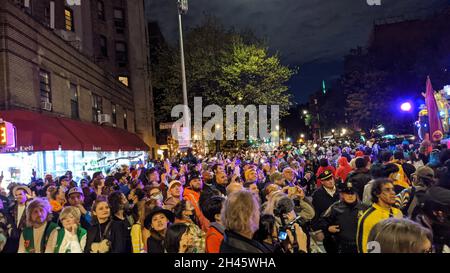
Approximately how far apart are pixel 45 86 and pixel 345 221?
13.0 metres

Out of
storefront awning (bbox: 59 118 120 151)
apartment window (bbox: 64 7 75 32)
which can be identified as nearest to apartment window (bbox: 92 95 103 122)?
storefront awning (bbox: 59 118 120 151)

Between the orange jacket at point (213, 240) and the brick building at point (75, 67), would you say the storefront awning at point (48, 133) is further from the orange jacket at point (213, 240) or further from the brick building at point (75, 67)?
the orange jacket at point (213, 240)

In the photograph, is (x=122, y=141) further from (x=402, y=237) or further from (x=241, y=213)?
(x=402, y=237)

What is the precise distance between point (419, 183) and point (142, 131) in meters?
29.4

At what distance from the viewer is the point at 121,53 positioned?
35000mm

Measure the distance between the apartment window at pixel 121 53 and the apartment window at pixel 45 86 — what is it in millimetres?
20622

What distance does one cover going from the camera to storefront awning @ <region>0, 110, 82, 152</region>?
1089 cm

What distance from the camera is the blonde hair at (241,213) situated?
344 centimetres

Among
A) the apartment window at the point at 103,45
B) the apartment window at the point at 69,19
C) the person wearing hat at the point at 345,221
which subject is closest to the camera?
the person wearing hat at the point at 345,221

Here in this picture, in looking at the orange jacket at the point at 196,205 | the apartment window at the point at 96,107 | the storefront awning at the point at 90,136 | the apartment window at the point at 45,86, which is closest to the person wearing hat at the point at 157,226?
the orange jacket at the point at 196,205

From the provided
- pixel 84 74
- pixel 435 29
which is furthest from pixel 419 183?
pixel 435 29

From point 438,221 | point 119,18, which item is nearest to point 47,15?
point 119,18
